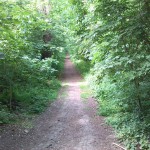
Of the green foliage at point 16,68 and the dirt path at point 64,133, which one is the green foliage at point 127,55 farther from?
the green foliage at point 16,68

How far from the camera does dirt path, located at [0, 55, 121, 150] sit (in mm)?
6911

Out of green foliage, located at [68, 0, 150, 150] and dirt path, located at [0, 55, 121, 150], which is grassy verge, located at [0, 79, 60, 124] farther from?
green foliage, located at [68, 0, 150, 150]

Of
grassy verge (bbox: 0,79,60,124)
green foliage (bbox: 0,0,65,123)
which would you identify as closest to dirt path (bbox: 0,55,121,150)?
grassy verge (bbox: 0,79,60,124)

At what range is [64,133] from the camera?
7863 mm

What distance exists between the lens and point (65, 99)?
42.0ft

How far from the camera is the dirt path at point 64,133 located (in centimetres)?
691

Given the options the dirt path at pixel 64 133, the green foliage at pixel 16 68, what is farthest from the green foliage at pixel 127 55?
the green foliage at pixel 16 68

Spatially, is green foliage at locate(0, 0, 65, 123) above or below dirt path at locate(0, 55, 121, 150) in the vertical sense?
above

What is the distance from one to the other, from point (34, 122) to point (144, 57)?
475 centimetres

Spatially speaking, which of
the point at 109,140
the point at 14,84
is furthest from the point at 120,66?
the point at 14,84

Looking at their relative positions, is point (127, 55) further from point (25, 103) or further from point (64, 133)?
point (25, 103)

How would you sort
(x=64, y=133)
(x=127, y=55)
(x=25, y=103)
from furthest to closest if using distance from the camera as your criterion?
(x=25, y=103) < (x=64, y=133) < (x=127, y=55)

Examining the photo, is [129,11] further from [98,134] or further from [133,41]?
[98,134]

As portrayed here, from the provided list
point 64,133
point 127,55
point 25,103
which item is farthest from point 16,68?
point 127,55
